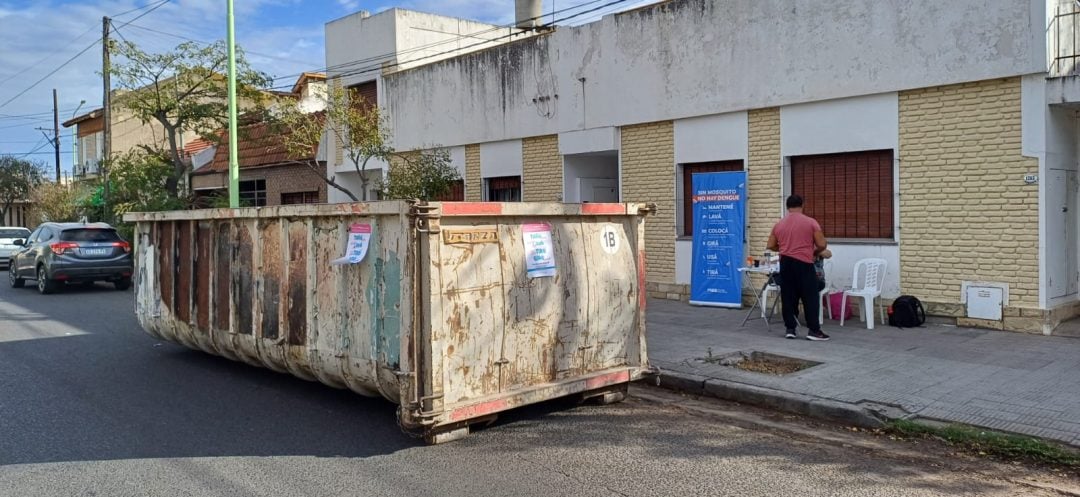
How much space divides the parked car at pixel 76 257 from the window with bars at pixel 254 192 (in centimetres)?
692

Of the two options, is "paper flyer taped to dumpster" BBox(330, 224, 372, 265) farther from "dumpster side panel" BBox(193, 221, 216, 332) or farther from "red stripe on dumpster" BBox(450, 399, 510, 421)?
"dumpster side panel" BBox(193, 221, 216, 332)

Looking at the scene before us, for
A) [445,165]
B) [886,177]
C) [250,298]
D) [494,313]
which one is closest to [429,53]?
[445,165]

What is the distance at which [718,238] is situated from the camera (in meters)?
12.6

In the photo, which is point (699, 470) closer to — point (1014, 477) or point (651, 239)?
point (1014, 477)

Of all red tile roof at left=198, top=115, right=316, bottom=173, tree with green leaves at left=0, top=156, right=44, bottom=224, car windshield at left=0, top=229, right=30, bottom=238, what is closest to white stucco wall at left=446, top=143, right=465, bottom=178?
red tile roof at left=198, top=115, right=316, bottom=173

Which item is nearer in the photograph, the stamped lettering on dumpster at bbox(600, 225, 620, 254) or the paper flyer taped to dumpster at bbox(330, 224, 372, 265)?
the paper flyer taped to dumpster at bbox(330, 224, 372, 265)

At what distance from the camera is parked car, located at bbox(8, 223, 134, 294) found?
16766 mm

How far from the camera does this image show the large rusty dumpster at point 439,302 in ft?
18.2

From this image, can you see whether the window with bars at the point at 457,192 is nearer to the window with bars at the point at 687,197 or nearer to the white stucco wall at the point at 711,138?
the window with bars at the point at 687,197

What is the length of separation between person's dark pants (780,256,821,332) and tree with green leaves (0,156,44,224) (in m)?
46.8

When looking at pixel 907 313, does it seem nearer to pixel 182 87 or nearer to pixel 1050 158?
pixel 1050 158

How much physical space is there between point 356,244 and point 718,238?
25.4ft

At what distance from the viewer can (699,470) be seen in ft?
17.1

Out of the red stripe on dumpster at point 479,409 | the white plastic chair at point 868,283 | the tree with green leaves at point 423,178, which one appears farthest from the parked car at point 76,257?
the white plastic chair at point 868,283
